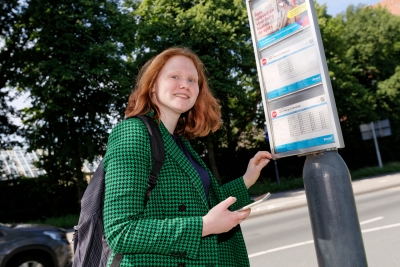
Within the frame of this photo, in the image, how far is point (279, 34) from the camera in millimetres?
2221

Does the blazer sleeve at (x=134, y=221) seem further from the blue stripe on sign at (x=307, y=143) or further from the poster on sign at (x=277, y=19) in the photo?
the poster on sign at (x=277, y=19)

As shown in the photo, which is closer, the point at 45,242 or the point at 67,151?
the point at 45,242

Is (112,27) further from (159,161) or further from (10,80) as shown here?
(159,161)

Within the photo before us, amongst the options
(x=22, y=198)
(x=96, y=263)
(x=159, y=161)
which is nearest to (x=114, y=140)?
(x=159, y=161)

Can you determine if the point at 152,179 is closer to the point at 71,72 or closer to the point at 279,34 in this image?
the point at 279,34

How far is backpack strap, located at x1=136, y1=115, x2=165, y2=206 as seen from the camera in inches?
61.1

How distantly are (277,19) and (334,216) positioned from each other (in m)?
1.05

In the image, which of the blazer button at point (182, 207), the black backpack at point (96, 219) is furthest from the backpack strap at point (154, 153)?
the blazer button at point (182, 207)

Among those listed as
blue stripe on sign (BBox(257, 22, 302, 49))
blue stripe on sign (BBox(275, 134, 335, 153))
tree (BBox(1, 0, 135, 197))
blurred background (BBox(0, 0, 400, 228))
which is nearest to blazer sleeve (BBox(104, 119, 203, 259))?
blue stripe on sign (BBox(275, 134, 335, 153))

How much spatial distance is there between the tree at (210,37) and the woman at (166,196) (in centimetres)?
1807

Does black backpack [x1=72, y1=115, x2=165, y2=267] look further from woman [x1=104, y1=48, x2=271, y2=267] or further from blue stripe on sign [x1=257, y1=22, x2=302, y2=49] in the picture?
blue stripe on sign [x1=257, y1=22, x2=302, y2=49]

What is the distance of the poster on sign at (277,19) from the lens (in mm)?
2076

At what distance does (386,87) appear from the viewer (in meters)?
29.0

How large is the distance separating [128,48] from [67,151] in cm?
537
